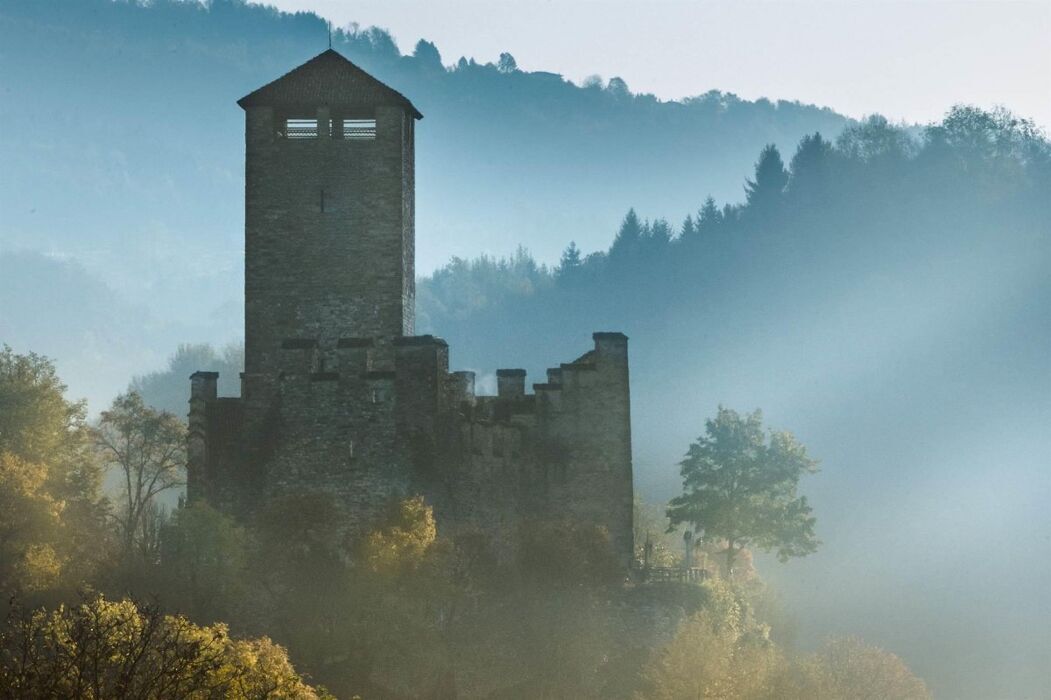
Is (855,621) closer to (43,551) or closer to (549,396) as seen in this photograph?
(549,396)

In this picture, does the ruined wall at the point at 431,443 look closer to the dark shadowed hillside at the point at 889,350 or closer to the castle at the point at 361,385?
the castle at the point at 361,385

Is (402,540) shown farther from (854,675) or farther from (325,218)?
(854,675)

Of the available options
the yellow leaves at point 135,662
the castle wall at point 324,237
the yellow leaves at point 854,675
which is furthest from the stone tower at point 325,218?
the yellow leaves at point 854,675

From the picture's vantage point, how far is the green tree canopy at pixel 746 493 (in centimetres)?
7675

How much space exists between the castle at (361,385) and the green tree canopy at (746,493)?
17.8m

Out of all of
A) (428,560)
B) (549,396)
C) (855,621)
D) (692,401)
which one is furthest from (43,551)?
(692,401)

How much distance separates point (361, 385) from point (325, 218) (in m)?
6.99

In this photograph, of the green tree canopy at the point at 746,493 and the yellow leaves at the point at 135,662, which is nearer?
the yellow leaves at the point at 135,662

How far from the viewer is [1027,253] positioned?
170625 mm

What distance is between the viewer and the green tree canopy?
76.8 m

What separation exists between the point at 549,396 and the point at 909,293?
11872 cm

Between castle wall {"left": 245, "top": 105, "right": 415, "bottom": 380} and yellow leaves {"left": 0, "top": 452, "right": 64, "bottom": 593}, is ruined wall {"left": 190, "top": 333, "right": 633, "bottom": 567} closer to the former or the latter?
castle wall {"left": 245, "top": 105, "right": 415, "bottom": 380}

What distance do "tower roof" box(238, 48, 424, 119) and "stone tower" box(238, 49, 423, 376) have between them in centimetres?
5

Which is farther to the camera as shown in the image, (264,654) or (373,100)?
(373,100)
